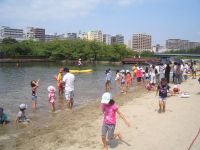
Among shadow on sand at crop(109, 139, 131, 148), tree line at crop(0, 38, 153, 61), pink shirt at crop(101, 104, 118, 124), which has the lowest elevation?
shadow on sand at crop(109, 139, 131, 148)

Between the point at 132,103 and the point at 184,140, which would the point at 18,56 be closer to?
the point at 132,103

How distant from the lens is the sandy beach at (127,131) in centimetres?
955

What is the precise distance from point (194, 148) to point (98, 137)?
3183mm

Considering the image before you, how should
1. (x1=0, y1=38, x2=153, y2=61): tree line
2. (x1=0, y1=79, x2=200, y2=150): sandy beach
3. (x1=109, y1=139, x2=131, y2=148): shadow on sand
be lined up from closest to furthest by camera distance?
(x1=109, y1=139, x2=131, y2=148): shadow on sand < (x1=0, y1=79, x2=200, y2=150): sandy beach < (x1=0, y1=38, x2=153, y2=61): tree line

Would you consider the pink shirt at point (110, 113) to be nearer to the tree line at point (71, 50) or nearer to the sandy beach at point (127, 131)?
the sandy beach at point (127, 131)

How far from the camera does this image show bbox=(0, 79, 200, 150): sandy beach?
9.55m

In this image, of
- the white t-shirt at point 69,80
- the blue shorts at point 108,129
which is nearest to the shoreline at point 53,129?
the white t-shirt at point 69,80

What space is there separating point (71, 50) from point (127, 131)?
322ft

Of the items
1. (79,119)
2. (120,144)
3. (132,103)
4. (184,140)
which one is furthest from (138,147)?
(132,103)

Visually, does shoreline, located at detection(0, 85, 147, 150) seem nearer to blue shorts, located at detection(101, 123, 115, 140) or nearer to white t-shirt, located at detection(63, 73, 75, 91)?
white t-shirt, located at detection(63, 73, 75, 91)

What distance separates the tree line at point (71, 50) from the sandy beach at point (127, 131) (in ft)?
300

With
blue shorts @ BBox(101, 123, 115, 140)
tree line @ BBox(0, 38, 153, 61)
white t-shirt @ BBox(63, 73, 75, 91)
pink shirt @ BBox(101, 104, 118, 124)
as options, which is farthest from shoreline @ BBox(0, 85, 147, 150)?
tree line @ BBox(0, 38, 153, 61)

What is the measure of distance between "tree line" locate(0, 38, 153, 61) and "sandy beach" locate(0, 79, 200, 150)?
300ft

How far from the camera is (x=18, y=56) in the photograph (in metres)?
103
